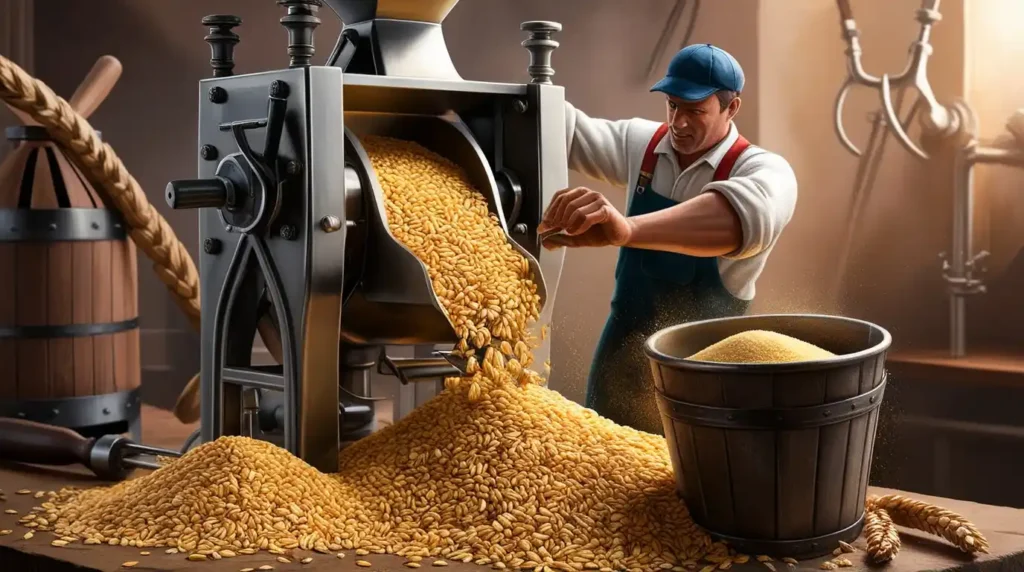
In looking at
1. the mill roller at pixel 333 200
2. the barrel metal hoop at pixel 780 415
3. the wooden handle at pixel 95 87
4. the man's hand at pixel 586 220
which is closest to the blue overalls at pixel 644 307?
the mill roller at pixel 333 200

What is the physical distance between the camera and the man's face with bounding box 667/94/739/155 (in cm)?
255

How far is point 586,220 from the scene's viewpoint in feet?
6.70

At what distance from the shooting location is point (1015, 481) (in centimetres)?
350

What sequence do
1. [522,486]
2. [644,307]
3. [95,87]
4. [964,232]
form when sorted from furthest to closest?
[964,232], [95,87], [644,307], [522,486]

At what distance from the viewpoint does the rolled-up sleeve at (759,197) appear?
235 centimetres

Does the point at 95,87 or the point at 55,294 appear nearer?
the point at 55,294

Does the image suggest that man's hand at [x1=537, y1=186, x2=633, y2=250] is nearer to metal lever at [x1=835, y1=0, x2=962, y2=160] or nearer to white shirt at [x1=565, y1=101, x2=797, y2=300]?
white shirt at [x1=565, y1=101, x2=797, y2=300]

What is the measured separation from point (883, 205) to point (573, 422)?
6.44 ft

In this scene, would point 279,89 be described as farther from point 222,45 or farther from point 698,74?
point 698,74

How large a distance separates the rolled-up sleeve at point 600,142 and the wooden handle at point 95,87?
1.29 metres

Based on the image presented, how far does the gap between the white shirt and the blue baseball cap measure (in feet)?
0.47

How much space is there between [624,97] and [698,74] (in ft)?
5.01

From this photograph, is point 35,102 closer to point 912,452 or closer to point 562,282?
point 562,282

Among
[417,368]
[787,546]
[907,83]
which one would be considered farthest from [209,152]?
[907,83]
